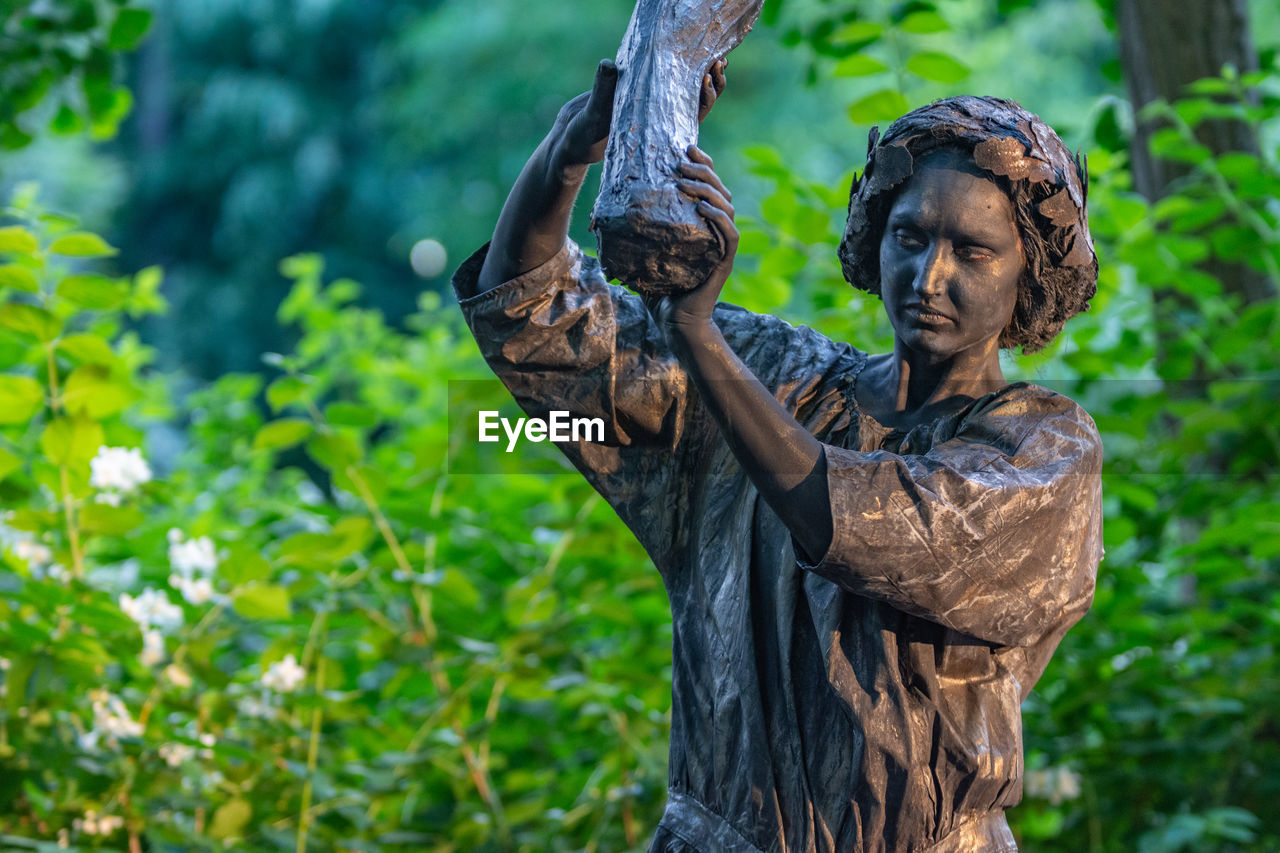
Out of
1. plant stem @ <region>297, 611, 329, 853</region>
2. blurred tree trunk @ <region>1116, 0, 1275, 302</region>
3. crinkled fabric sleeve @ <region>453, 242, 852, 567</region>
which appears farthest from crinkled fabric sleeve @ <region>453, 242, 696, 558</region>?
blurred tree trunk @ <region>1116, 0, 1275, 302</region>

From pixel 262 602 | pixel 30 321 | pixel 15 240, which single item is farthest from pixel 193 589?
pixel 15 240

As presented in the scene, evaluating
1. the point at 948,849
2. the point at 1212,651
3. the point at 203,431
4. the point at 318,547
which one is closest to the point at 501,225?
the point at 948,849

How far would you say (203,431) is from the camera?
3.50 metres

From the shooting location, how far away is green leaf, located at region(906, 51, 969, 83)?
248 cm

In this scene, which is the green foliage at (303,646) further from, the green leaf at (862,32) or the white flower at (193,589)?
the green leaf at (862,32)

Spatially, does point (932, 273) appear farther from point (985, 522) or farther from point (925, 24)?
point (925, 24)

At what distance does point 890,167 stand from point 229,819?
1.54m

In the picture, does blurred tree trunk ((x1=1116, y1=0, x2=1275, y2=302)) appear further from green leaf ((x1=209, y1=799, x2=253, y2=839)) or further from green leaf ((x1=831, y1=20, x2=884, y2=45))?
green leaf ((x1=209, y1=799, x2=253, y2=839))

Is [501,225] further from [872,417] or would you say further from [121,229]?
[121,229]

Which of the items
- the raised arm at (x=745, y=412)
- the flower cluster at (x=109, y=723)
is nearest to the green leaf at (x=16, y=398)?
the flower cluster at (x=109, y=723)

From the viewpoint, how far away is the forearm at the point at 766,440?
1.22 m

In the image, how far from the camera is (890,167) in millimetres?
1411

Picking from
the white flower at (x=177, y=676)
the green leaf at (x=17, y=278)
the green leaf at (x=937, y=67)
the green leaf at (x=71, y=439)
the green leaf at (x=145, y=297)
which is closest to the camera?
A: the green leaf at (x=17, y=278)

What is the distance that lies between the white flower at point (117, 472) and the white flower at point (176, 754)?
0.45 meters
